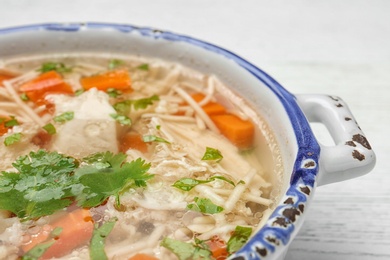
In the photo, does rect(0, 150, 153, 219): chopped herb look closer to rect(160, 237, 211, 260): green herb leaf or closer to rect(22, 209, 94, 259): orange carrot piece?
rect(22, 209, 94, 259): orange carrot piece

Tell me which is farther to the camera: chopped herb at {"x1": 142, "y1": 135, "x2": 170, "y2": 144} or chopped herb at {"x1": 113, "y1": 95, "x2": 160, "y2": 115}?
chopped herb at {"x1": 113, "y1": 95, "x2": 160, "y2": 115}

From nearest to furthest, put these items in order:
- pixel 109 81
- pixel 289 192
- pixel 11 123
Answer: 1. pixel 289 192
2. pixel 11 123
3. pixel 109 81

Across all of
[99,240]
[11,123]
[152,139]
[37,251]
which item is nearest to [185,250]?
[99,240]

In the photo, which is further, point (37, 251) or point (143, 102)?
point (143, 102)

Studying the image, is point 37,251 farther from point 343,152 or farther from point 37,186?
point 343,152

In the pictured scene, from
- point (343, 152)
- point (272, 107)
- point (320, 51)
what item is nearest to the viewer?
point (343, 152)

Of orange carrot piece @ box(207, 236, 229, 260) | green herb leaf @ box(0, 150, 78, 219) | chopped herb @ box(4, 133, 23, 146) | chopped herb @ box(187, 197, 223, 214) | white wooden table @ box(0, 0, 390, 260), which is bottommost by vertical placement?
white wooden table @ box(0, 0, 390, 260)

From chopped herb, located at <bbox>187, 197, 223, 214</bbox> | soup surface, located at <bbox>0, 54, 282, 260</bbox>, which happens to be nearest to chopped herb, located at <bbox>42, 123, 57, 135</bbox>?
soup surface, located at <bbox>0, 54, 282, 260</bbox>
